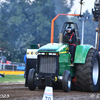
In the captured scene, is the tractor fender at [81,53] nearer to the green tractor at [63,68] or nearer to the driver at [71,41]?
the green tractor at [63,68]

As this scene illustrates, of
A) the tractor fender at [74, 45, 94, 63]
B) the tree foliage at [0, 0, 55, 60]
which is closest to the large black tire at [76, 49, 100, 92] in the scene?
the tractor fender at [74, 45, 94, 63]

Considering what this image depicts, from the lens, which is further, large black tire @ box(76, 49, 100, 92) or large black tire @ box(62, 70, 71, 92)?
large black tire @ box(76, 49, 100, 92)

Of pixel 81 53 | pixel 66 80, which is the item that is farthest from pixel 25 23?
pixel 66 80

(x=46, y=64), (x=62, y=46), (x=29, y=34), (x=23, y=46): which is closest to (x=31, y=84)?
(x=46, y=64)

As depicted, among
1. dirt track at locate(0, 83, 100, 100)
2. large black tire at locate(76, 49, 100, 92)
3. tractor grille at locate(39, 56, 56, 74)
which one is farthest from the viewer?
large black tire at locate(76, 49, 100, 92)

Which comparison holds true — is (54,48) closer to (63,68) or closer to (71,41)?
(63,68)

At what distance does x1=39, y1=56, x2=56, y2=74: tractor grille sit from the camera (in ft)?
34.1

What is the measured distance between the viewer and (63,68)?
1070 cm

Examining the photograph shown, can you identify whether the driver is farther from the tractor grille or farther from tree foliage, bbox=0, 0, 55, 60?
tree foliage, bbox=0, 0, 55, 60

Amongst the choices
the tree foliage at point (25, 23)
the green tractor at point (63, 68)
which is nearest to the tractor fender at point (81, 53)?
the green tractor at point (63, 68)

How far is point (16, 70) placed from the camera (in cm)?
3156

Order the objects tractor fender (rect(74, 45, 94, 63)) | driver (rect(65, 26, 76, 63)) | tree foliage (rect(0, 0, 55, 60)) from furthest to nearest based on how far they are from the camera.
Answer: tree foliage (rect(0, 0, 55, 60)), driver (rect(65, 26, 76, 63)), tractor fender (rect(74, 45, 94, 63))

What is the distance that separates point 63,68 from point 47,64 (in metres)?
0.60

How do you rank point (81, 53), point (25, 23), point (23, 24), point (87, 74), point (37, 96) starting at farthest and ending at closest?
point (25, 23), point (23, 24), point (81, 53), point (87, 74), point (37, 96)
